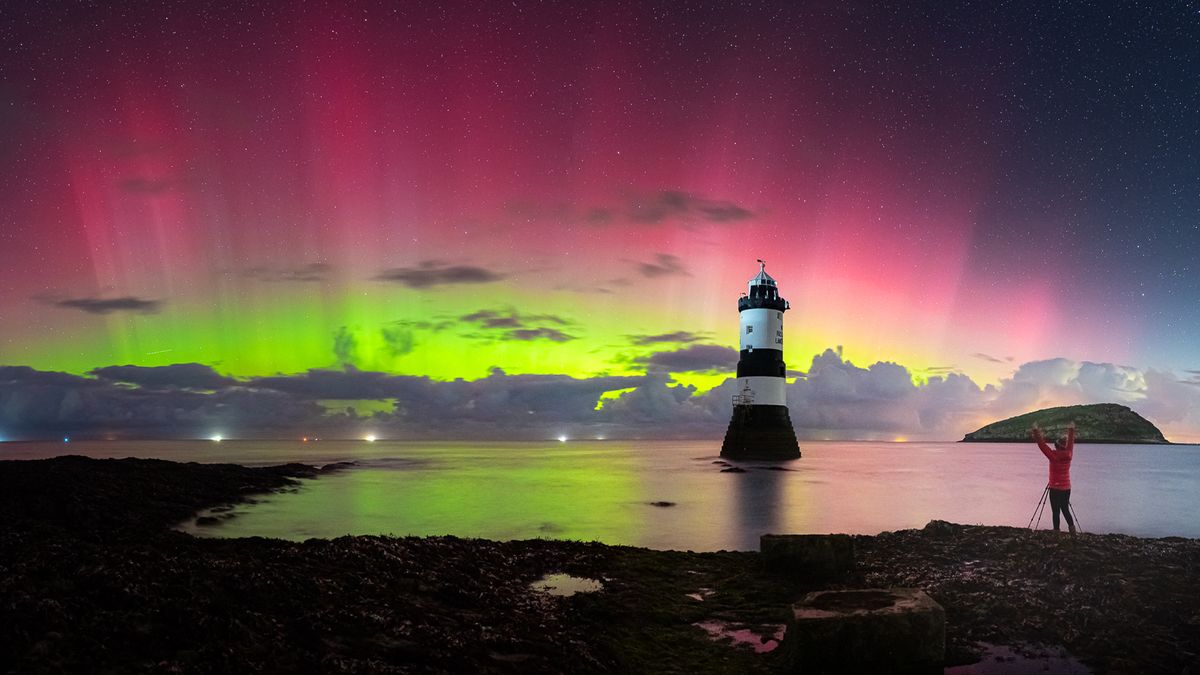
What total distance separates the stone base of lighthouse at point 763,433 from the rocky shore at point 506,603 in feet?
134

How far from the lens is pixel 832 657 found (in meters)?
8.33

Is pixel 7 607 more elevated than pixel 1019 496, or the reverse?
pixel 7 607

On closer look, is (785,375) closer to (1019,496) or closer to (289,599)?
(1019,496)

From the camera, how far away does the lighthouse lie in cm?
5728

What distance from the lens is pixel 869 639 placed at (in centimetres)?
837

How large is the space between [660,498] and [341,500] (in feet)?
70.7

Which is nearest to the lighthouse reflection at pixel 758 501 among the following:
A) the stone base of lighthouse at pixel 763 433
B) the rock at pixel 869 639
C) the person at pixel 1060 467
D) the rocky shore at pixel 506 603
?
the stone base of lighthouse at pixel 763 433

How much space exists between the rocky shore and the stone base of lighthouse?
40.7 metres

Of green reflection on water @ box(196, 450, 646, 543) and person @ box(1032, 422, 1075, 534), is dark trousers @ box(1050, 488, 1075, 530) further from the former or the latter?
green reflection on water @ box(196, 450, 646, 543)

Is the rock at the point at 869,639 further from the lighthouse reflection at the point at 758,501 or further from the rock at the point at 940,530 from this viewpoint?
the lighthouse reflection at the point at 758,501

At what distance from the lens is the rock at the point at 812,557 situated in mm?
14066

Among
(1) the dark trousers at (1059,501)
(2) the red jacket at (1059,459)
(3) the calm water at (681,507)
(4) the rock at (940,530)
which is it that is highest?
(2) the red jacket at (1059,459)

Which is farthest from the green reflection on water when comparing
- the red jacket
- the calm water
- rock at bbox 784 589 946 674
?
rock at bbox 784 589 946 674

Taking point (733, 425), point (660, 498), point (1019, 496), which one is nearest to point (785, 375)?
point (733, 425)
